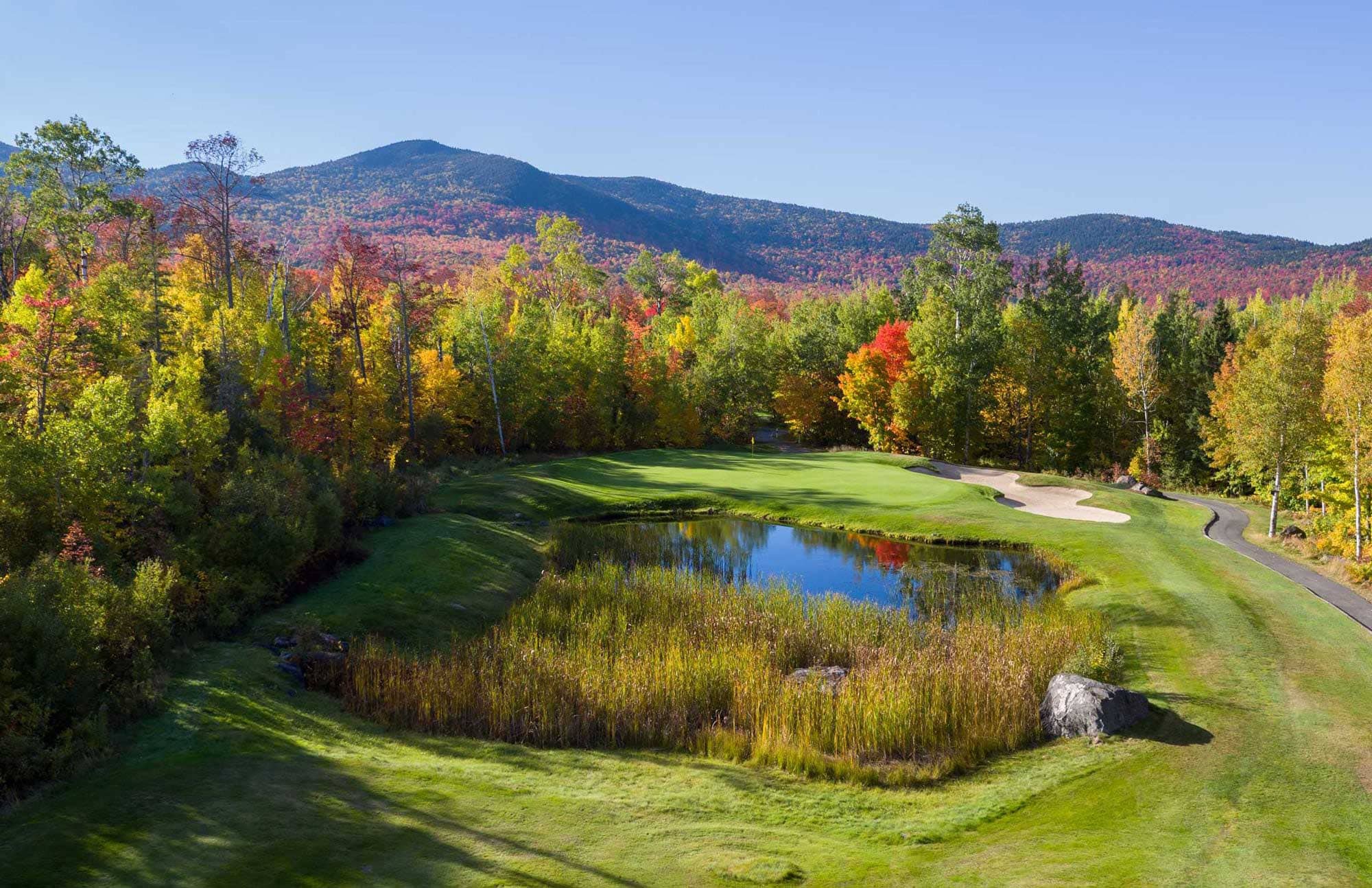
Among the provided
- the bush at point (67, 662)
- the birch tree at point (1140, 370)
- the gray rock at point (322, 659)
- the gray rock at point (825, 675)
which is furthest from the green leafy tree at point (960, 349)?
the bush at point (67, 662)

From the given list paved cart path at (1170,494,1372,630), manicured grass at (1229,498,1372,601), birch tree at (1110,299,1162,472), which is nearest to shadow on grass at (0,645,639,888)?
paved cart path at (1170,494,1372,630)

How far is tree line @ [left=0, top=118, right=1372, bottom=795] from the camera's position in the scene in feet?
53.8

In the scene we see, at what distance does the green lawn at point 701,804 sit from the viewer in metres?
9.00

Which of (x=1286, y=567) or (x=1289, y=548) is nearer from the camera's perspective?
(x=1286, y=567)

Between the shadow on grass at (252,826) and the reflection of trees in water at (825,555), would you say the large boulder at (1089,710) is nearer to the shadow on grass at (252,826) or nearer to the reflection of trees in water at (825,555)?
the reflection of trees in water at (825,555)

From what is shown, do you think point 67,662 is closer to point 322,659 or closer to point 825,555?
point 322,659

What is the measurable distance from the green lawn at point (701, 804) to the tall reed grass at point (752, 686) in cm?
70

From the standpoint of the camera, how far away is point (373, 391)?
39594 mm

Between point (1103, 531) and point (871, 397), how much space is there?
35.8m

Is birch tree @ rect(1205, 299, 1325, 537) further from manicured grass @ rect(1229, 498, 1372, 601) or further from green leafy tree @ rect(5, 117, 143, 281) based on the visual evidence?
green leafy tree @ rect(5, 117, 143, 281)

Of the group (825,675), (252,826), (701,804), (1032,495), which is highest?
(252,826)

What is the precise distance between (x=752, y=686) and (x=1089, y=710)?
604 centimetres

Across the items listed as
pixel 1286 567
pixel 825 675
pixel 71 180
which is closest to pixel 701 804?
pixel 825 675

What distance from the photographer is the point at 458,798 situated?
10.7 m
